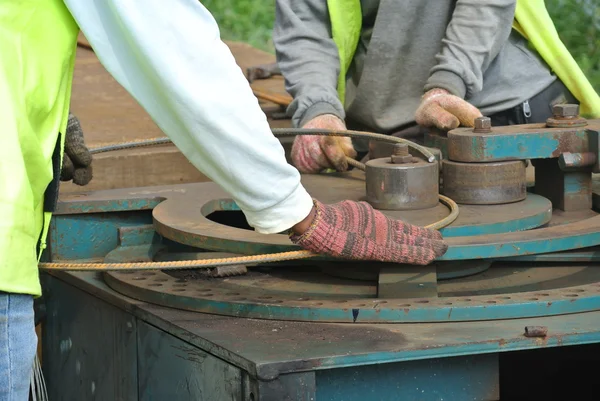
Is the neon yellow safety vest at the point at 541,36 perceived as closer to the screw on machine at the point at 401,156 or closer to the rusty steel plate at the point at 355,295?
the screw on machine at the point at 401,156

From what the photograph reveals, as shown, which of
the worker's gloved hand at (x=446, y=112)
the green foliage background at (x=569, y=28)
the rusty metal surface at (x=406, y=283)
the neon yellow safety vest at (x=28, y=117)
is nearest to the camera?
the neon yellow safety vest at (x=28, y=117)

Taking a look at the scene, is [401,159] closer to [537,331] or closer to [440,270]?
[440,270]

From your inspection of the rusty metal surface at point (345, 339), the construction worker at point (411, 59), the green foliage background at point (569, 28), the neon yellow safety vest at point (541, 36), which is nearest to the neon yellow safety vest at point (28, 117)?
the rusty metal surface at point (345, 339)

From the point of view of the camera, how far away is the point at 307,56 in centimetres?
362

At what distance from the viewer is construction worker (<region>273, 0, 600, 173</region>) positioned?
11.2 feet

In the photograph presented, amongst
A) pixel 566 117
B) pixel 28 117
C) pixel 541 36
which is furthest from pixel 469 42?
pixel 28 117

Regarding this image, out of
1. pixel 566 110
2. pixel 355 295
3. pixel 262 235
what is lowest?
pixel 355 295

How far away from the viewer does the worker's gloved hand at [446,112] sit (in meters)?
2.99

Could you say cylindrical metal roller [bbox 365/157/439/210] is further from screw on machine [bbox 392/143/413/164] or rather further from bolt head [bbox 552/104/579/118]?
bolt head [bbox 552/104/579/118]

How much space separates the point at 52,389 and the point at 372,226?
1111 mm

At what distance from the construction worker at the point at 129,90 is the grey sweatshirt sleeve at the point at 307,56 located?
1.47 m

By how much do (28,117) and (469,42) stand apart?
1899mm

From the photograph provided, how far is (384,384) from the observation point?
2045 mm

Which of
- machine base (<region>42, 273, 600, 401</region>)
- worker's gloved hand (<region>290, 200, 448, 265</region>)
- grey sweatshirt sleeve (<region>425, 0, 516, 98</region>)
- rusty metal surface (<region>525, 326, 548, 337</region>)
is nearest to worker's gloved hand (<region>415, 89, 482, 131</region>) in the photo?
grey sweatshirt sleeve (<region>425, 0, 516, 98</region>)
